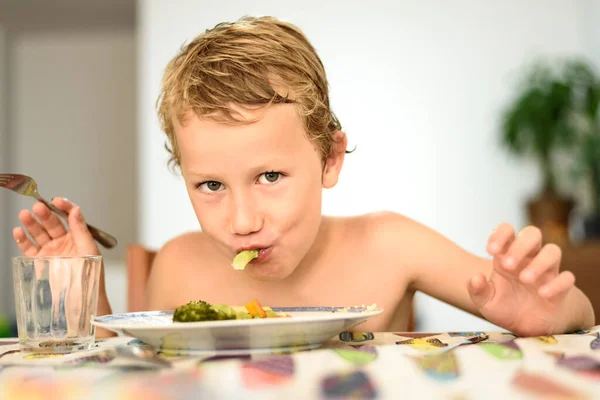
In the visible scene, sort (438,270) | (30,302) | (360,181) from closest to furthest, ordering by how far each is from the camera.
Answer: (30,302) < (438,270) < (360,181)

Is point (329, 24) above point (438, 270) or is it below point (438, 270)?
above

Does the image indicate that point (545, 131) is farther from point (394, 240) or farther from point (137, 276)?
point (137, 276)

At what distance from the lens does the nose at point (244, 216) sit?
907mm

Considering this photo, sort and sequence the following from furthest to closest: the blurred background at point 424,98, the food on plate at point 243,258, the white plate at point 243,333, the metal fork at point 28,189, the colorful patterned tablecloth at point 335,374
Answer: the blurred background at point 424,98
the metal fork at point 28,189
the food on plate at point 243,258
the white plate at point 243,333
the colorful patterned tablecloth at point 335,374

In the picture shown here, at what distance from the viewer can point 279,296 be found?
4.03 feet

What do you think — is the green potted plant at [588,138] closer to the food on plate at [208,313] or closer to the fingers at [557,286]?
the fingers at [557,286]

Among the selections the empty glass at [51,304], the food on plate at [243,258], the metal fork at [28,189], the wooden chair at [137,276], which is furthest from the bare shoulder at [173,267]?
the empty glass at [51,304]

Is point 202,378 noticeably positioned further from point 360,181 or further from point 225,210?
point 360,181

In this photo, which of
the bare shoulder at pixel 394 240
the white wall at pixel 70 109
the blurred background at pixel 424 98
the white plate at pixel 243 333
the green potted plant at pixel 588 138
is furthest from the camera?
the white wall at pixel 70 109

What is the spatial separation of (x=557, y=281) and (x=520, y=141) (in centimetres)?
381

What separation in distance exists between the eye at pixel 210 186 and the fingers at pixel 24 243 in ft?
1.02

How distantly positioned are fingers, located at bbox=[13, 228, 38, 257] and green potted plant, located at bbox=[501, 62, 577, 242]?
139 inches

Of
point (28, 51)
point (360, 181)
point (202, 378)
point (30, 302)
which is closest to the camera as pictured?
point (202, 378)

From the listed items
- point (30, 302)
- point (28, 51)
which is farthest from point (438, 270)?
point (28, 51)
